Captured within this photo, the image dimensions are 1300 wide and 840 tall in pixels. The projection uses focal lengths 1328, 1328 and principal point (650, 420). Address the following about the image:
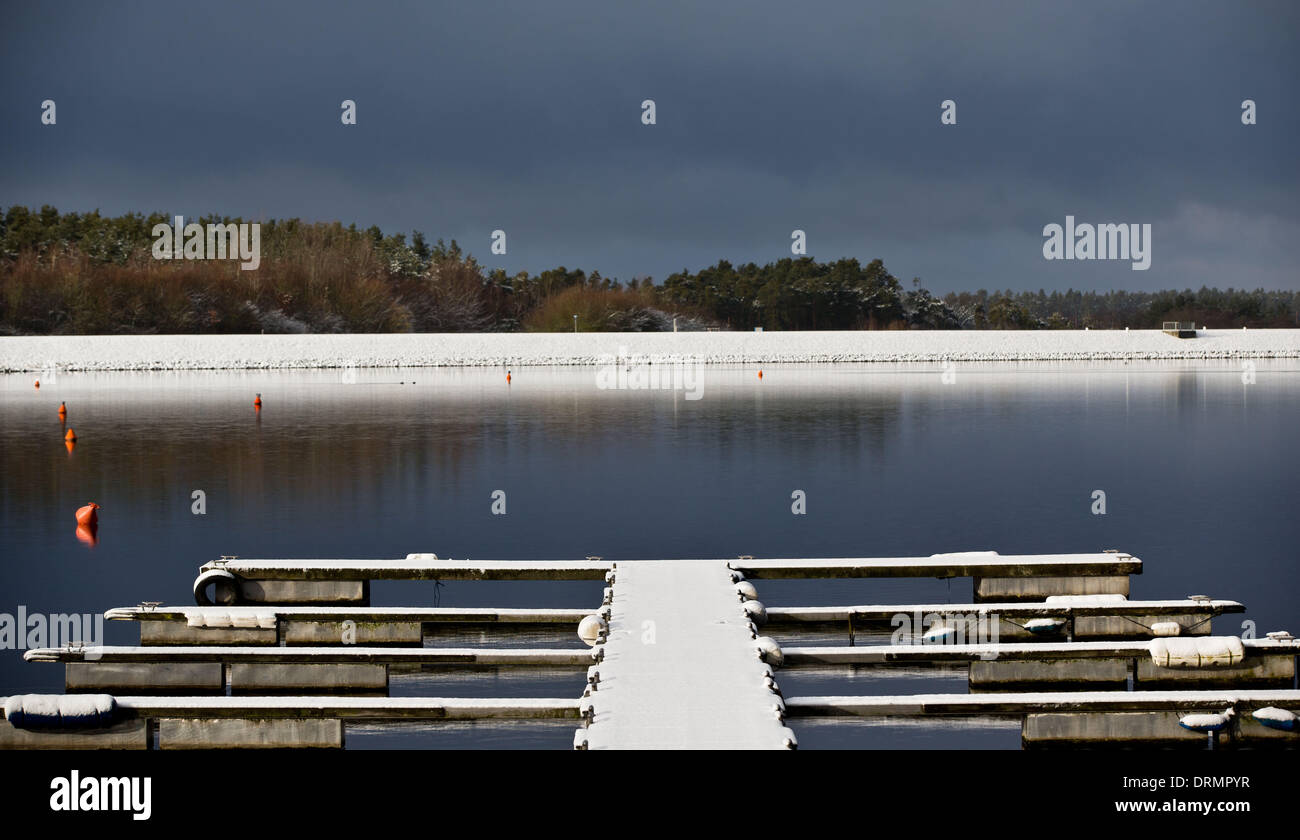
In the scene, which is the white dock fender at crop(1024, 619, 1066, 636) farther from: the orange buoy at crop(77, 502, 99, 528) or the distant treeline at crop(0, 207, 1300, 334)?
the distant treeline at crop(0, 207, 1300, 334)

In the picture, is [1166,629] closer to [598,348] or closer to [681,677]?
[681,677]

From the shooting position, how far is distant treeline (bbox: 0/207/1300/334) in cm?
7969

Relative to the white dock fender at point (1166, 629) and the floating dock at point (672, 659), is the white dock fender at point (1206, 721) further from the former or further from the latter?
the white dock fender at point (1166, 629)

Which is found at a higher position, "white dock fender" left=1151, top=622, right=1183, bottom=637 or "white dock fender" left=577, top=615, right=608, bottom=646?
"white dock fender" left=577, top=615, right=608, bottom=646

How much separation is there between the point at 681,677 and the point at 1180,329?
2993 inches

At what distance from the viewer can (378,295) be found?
86.9 metres

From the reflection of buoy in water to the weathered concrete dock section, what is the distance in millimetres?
8323

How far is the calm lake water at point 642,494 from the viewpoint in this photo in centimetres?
1422

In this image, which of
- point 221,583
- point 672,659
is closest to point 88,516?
point 221,583

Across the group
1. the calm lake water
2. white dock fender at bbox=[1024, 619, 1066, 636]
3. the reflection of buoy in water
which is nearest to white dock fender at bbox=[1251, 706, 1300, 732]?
the calm lake water

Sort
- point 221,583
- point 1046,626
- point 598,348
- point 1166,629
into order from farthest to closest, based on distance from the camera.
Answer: point 598,348 → point 221,583 → point 1046,626 → point 1166,629

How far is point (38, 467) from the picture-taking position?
2412 cm
